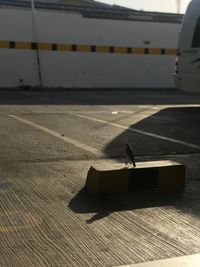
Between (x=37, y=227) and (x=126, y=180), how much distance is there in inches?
61.1

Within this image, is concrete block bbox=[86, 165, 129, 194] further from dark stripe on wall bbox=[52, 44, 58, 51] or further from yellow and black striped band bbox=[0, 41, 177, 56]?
dark stripe on wall bbox=[52, 44, 58, 51]

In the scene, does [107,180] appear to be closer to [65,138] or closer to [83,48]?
[65,138]

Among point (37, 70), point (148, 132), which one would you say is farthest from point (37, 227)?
point (37, 70)

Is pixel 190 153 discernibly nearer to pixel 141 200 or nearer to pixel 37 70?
pixel 141 200

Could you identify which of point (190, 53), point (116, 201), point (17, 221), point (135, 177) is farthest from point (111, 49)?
point (17, 221)

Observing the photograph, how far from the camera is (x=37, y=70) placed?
24.5m

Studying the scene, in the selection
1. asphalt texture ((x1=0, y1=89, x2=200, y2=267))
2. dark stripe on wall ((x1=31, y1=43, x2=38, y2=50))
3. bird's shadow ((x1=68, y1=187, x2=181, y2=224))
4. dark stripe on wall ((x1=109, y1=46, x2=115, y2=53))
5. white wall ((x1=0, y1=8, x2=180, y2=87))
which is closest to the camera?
asphalt texture ((x1=0, y1=89, x2=200, y2=267))

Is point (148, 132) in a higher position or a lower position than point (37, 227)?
lower

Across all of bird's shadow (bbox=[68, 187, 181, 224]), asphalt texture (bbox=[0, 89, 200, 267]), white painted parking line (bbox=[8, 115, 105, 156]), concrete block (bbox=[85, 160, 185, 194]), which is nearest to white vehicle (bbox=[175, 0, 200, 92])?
asphalt texture (bbox=[0, 89, 200, 267])

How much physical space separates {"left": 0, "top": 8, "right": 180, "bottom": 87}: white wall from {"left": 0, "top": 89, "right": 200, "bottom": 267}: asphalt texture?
13.0 metres

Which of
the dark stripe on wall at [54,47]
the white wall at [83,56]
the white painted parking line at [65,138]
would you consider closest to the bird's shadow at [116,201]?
the white painted parking line at [65,138]

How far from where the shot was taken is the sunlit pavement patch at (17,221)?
4.97 metres

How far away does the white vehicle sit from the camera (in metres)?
13.9

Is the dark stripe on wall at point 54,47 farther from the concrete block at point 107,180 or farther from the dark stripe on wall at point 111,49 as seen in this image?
the concrete block at point 107,180
